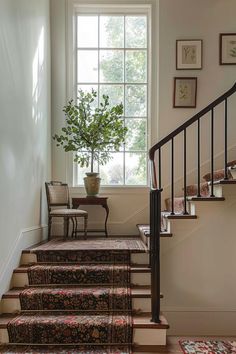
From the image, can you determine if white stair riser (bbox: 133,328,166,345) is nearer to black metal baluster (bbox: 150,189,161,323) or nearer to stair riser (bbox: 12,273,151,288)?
black metal baluster (bbox: 150,189,161,323)

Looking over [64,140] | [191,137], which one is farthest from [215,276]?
[64,140]

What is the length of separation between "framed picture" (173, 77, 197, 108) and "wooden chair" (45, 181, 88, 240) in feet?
6.44

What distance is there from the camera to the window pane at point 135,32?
17.5ft

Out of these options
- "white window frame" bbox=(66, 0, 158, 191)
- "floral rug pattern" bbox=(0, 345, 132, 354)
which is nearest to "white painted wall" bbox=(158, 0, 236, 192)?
"white window frame" bbox=(66, 0, 158, 191)

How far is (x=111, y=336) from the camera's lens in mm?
2943

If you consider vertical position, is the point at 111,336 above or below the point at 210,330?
above

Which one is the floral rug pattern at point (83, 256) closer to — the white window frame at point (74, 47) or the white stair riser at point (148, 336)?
the white stair riser at point (148, 336)

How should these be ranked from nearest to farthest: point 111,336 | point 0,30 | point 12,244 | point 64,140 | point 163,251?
1. point 111,336
2. point 0,30
3. point 12,244
4. point 163,251
5. point 64,140

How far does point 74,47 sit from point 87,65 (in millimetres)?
313

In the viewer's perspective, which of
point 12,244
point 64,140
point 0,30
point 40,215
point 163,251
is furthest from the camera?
point 64,140

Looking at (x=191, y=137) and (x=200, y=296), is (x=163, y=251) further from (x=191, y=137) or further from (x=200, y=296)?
(x=191, y=137)

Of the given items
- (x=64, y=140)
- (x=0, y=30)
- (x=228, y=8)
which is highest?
(x=228, y=8)

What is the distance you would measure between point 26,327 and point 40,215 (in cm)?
174

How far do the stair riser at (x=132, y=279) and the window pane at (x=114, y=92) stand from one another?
2723mm
